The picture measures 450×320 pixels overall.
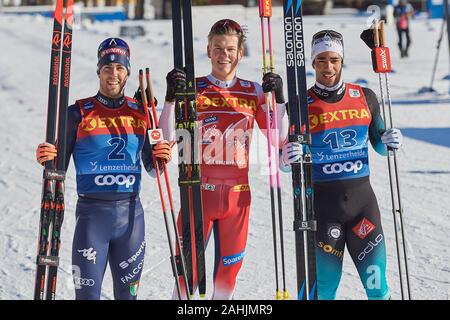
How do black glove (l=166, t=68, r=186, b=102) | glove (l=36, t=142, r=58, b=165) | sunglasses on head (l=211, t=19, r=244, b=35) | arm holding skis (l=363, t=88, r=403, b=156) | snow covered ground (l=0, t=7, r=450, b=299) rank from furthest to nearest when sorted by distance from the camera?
snow covered ground (l=0, t=7, r=450, b=299) → arm holding skis (l=363, t=88, r=403, b=156) → sunglasses on head (l=211, t=19, r=244, b=35) → black glove (l=166, t=68, r=186, b=102) → glove (l=36, t=142, r=58, b=165)

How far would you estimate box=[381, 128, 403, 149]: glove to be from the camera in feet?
15.4

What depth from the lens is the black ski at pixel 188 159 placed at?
4.63 metres

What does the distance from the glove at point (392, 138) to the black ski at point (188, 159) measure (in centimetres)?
111

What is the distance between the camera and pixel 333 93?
15.9 feet

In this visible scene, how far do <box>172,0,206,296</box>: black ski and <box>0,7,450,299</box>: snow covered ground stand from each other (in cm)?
63

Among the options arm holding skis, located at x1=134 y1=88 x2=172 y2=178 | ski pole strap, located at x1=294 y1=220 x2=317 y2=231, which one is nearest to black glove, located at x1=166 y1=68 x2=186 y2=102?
arm holding skis, located at x1=134 y1=88 x2=172 y2=178

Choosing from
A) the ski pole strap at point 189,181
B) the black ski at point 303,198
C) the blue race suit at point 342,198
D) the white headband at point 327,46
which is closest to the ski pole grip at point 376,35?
the white headband at point 327,46

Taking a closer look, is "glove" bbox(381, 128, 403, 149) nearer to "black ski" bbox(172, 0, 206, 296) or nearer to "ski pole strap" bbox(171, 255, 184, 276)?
"black ski" bbox(172, 0, 206, 296)

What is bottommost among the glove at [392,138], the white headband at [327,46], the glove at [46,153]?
the glove at [46,153]

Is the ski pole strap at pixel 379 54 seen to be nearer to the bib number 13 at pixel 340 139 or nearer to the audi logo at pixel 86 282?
the bib number 13 at pixel 340 139

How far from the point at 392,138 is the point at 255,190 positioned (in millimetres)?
4822
